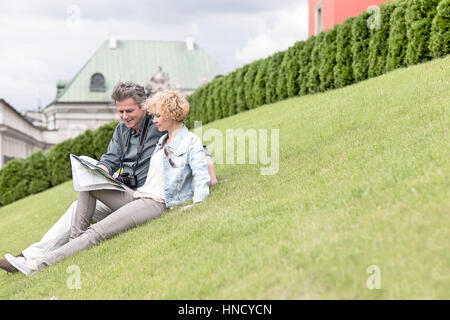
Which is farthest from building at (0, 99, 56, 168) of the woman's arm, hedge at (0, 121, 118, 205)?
the woman's arm

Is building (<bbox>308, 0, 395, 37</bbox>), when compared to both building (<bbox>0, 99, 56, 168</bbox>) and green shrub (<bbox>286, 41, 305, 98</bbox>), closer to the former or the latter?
green shrub (<bbox>286, 41, 305, 98</bbox>)

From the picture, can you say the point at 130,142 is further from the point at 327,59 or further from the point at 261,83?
the point at 261,83

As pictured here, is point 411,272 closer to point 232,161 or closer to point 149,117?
point 149,117

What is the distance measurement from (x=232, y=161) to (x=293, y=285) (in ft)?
20.0

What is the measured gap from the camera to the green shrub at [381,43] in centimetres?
1292

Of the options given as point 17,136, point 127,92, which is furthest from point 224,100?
point 17,136

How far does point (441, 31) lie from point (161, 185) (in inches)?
297

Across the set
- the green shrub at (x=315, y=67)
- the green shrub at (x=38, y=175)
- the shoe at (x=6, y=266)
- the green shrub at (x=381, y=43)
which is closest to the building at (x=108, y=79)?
the green shrub at (x=38, y=175)

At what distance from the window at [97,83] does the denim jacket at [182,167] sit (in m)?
59.5

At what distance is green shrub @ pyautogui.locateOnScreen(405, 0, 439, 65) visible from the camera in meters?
11.6

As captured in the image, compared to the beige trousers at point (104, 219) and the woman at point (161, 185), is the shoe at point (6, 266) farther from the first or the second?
the woman at point (161, 185)

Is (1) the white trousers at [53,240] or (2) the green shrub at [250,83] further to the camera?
(2) the green shrub at [250,83]

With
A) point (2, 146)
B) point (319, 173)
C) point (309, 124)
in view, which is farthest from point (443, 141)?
point (2, 146)
